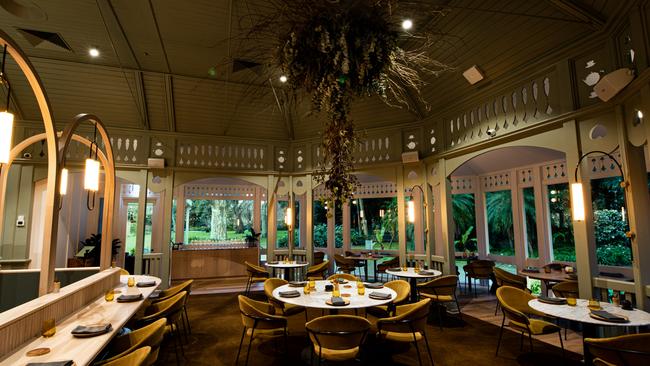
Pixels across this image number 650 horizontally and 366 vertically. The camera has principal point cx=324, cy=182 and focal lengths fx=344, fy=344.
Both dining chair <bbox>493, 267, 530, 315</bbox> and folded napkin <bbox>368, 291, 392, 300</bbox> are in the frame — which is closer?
folded napkin <bbox>368, 291, 392, 300</bbox>

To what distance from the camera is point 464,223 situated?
11227 mm

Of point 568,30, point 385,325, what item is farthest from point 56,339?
point 568,30

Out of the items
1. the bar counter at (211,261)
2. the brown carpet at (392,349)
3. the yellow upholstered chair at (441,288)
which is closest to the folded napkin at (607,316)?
the brown carpet at (392,349)

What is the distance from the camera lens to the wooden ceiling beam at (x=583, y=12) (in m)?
4.03

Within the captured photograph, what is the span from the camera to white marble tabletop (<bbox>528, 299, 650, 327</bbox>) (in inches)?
127

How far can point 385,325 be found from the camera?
12.7ft

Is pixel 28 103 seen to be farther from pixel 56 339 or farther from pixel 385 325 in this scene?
pixel 385 325

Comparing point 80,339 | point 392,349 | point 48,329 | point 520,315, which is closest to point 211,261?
point 392,349

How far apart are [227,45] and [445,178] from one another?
497cm

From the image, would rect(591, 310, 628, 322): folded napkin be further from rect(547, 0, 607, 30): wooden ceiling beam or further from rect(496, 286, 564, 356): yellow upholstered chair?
rect(547, 0, 607, 30): wooden ceiling beam

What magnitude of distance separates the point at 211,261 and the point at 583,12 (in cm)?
1001

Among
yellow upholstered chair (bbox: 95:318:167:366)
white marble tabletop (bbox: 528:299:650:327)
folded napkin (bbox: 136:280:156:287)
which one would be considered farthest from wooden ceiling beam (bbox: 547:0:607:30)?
folded napkin (bbox: 136:280:156:287)

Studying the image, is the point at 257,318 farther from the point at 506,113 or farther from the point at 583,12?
the point at 583,12

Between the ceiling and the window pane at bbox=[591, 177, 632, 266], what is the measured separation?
13.4 ft
